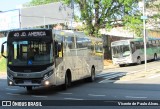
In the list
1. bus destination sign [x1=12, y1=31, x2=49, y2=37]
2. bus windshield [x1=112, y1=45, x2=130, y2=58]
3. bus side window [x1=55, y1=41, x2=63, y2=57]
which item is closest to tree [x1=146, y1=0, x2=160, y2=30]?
bus windshield [x1=112, y1=45, x2=130, y2=58]

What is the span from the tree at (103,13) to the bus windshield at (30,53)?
30725mm

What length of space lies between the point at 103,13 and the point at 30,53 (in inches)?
1287

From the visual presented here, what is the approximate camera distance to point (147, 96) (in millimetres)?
17234

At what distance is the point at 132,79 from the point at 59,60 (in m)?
8.36

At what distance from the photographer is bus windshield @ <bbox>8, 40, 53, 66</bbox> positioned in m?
18.7

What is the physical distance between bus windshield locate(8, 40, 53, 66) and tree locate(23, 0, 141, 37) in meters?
30.7

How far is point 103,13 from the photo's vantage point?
5069cm

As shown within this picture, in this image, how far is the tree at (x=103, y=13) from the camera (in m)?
49.4

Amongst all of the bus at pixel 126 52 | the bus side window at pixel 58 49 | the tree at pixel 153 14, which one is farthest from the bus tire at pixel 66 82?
the tree at pixel 153 14

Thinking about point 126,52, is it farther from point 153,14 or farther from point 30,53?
point 30,53

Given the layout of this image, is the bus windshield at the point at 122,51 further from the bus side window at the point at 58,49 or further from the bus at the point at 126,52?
the bus side window at the point at 58,49

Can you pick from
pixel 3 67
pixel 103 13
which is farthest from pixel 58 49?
pixel 103 13

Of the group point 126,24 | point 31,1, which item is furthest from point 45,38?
point 31,1

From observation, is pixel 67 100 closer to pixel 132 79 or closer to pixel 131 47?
pixel 132 79
